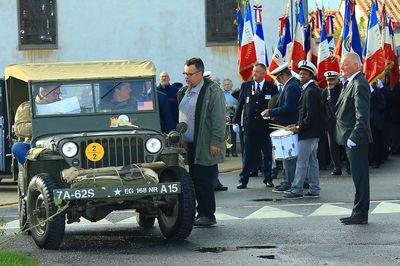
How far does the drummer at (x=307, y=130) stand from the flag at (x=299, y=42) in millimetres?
6852

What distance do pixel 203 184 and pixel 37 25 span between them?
684 inches

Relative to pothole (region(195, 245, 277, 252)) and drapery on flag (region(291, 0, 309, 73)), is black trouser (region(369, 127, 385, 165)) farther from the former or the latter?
pothole (region(195, 245, 277, 252))

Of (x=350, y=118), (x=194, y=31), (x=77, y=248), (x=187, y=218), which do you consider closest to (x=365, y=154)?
(x=350, y=118)

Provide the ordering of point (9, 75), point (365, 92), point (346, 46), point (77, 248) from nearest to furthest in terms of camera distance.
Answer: point (77, 248) < point (365, 92) < point (9, 75) < point (346, 46)

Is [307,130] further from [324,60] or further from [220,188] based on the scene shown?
[324,60]

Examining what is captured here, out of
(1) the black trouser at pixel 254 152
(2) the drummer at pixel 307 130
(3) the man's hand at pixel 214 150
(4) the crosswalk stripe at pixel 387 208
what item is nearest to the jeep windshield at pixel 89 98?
(3) the man's hand at pixel 214 150

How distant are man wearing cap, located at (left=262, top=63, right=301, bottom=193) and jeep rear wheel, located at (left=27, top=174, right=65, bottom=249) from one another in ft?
18.7

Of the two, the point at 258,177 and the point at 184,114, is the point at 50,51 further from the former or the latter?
the point at 184,114

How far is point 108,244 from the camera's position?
37.3 ft

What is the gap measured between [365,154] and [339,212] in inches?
59.7

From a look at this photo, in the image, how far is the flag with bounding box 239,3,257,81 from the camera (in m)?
22.2

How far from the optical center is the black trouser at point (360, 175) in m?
12.3

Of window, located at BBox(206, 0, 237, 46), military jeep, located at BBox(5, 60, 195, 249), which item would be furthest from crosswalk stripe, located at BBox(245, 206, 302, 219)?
window, located at BBox(206, 0, 237, 46)

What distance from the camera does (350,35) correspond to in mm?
23406
